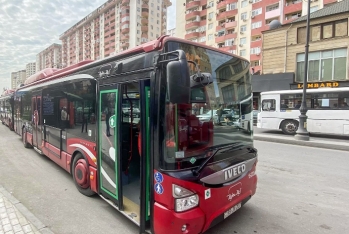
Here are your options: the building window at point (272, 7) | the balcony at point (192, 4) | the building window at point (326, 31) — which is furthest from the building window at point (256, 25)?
the building window at point (326, 31)

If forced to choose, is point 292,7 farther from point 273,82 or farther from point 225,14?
point 273,82

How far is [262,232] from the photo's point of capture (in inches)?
121

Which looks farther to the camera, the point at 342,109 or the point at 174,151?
the point at 342,109

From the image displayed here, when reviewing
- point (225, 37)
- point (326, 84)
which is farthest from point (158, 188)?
point (225, 37)

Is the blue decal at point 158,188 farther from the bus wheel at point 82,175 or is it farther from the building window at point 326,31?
the building window at point 326,31

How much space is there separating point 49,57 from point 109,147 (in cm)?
13091

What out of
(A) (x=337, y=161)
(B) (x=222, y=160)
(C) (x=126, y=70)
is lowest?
(A) (x=337, y=161)

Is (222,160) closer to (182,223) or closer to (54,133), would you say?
(182,223)

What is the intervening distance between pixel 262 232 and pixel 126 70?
122 inches

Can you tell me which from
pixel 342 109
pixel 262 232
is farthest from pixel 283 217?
pixel 342 109

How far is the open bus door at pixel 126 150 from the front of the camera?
2.72 m

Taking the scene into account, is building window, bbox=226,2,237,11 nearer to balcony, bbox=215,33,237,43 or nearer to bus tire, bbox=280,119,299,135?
balcony, bbox=215,33,237,43

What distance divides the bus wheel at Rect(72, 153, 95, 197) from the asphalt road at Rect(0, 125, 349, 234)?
15cm

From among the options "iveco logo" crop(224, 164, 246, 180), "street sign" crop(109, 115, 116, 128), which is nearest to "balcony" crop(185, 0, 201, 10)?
"street sign" crop(109, 115, 116, 128)
